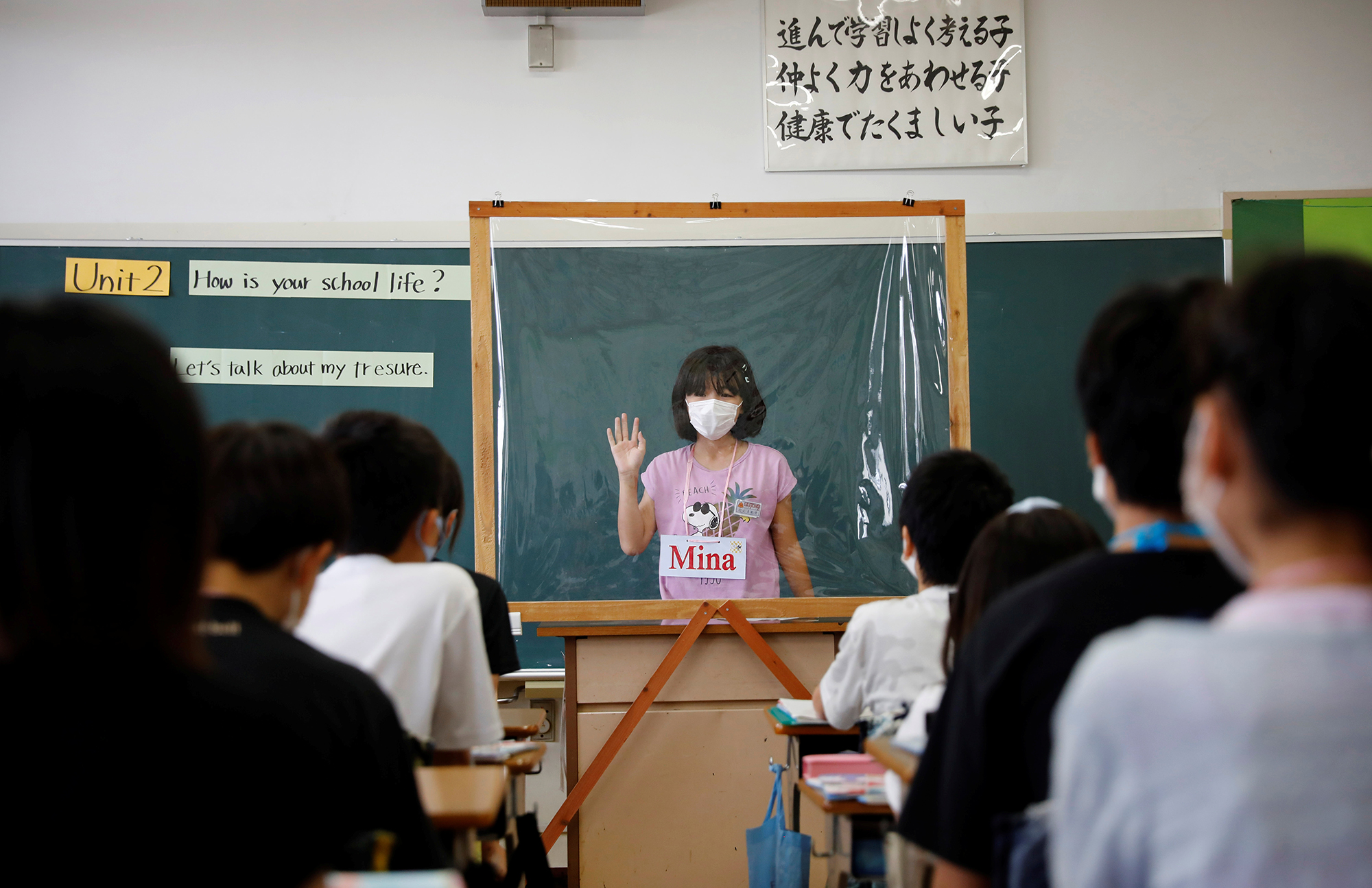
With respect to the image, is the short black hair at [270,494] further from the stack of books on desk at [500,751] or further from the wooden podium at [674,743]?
the wooden podium at [674,743]

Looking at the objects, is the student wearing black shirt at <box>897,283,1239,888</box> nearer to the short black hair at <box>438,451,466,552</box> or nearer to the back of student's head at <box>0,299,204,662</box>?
the back of student's head at <box>0,299,204,662</box>

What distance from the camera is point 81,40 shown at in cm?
345

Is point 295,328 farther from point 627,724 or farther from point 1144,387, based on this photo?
point 1144,387

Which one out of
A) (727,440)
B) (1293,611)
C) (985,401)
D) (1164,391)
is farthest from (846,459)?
(1293,611)

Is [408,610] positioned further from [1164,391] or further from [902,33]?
[902,33]

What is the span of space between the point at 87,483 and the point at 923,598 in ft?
5.11

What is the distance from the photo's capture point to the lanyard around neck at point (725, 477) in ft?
9.43

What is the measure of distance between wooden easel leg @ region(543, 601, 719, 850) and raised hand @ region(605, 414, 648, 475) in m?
0.47

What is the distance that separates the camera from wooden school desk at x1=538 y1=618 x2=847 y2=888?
8.87 feet

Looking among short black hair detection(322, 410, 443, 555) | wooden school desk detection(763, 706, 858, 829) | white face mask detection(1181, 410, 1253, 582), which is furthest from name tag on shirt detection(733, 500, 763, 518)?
white face mask detection(1181, 410, 1253, 582)

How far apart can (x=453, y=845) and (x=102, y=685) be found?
2.65ft

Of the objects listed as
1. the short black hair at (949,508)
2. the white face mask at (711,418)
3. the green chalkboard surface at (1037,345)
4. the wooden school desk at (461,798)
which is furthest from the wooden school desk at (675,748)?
the wooden school desk at (461,798)

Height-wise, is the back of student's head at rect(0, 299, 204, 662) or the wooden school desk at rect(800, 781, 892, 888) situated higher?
the back of student's head at rect(0, 299, 204, 662)

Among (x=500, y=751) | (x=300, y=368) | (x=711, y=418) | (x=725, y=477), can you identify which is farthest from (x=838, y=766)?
(x=300, y=368)
